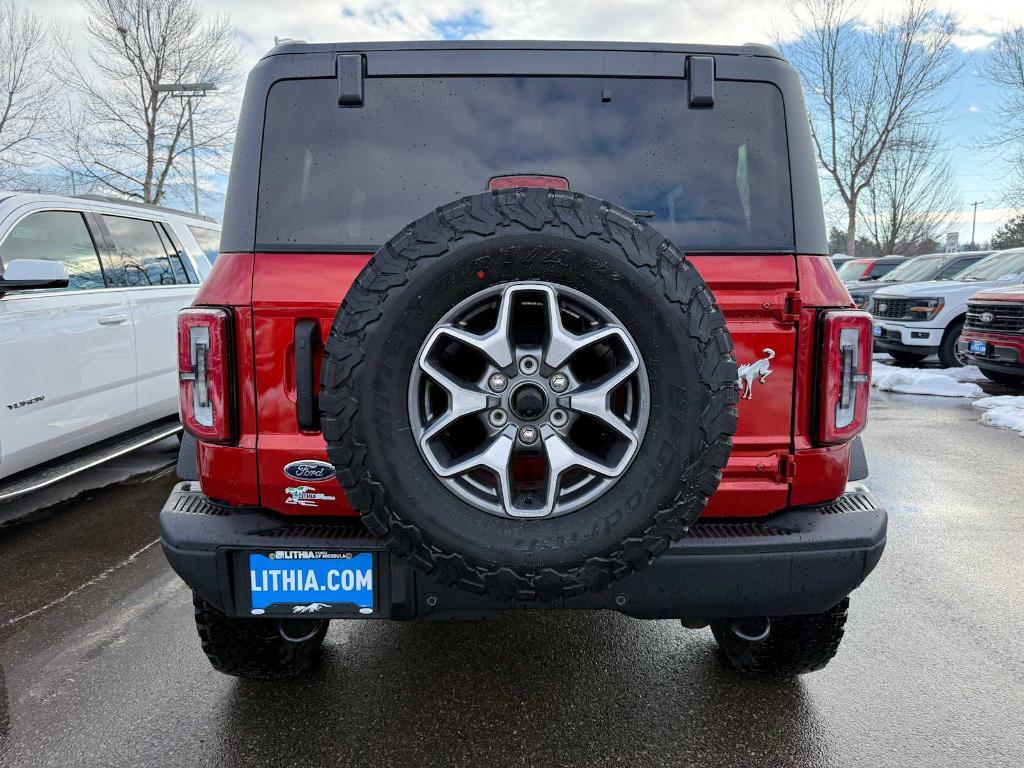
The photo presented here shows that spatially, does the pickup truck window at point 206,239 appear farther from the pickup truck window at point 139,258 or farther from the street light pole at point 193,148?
the street light pole at point 193,148

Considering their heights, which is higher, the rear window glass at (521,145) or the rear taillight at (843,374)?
the rear window glass at (521,145)

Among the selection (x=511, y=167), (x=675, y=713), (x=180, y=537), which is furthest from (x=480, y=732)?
(x=511, y=167)

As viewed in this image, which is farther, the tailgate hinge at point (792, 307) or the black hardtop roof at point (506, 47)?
the black hardtop roof at point (506, 47)

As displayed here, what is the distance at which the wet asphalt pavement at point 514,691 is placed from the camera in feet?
7.02

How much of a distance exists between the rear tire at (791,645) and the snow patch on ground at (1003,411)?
5.76 metres

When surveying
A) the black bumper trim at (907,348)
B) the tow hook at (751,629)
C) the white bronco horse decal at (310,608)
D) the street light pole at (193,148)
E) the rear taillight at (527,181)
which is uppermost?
the street light pole at (193,148)

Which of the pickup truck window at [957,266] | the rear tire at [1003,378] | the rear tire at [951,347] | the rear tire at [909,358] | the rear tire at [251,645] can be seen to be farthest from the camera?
the pickup truck window at [957,266]

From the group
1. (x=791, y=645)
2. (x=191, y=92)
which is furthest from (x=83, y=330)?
(x=191, y=92)

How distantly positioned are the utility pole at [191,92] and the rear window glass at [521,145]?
61.5 feet

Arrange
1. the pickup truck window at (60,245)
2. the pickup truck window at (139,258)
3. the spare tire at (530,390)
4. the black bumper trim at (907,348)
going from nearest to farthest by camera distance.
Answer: the spare tire at (530,390) < the pickup truck window at (60,245) < the pickup truck window at (139,258) < the black bumper trim at (907,348)

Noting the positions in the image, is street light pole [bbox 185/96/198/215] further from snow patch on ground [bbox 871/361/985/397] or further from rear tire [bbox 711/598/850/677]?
rear tire [bbox 711/598/850/677]

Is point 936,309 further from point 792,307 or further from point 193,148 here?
point 193,148

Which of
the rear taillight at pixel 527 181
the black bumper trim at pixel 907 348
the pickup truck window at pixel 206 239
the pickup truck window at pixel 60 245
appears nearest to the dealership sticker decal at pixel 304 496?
the rear taillight at pixel 527 181

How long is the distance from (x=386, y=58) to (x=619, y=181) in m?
0.78
